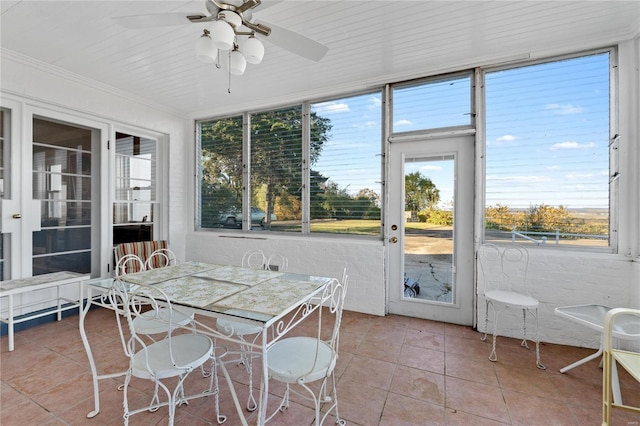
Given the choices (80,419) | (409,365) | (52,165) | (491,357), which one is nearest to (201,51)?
(80,419)

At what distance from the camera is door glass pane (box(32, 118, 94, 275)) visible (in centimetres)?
317

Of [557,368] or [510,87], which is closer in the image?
[557,368]

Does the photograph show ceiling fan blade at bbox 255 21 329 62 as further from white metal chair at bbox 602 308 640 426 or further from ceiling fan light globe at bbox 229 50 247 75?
white metal chair at bbox 602 308 640 426

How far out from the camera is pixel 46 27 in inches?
96.5

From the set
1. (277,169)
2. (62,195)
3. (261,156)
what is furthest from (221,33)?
(62,195)

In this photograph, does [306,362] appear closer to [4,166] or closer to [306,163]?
[306,163]

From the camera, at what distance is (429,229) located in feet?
10.8

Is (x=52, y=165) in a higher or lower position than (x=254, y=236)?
higher

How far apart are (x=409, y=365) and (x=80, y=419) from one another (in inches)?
86.9

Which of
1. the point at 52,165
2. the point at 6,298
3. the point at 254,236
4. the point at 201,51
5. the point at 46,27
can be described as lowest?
the point at 6,298

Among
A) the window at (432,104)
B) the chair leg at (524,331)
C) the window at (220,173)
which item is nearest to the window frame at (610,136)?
the window at (432,104)

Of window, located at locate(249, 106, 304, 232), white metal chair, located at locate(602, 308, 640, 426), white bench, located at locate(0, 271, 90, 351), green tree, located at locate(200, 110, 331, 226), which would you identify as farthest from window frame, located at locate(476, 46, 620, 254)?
white bench, located at locate(0, 271, 90, 351)

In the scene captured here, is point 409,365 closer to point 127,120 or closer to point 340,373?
point 340,373

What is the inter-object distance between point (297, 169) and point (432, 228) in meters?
1.87
